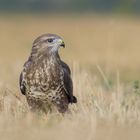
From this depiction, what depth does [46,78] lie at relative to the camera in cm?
1207

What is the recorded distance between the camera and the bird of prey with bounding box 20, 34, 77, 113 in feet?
39.5

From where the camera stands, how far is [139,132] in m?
10.1

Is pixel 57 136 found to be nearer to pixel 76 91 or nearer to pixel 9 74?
pixel 76 91

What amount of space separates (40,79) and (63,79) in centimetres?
33

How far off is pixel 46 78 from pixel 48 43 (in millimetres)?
453

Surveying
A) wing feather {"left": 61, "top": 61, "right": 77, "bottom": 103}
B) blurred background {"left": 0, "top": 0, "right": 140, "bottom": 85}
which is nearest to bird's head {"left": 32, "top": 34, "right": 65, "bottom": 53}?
wing feather {"left": 61, "top": 61, "right": 77, "bottom": 103}

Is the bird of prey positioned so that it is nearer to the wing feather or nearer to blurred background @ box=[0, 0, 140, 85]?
the wing feather

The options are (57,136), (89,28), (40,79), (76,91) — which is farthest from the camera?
(89,28)

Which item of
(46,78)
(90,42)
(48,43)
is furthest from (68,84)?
(90,42)

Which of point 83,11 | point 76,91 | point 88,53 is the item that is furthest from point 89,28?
point 76,91

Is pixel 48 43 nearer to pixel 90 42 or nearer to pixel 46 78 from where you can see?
pixel 46 78

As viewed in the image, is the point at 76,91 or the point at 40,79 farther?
the point at 76,91

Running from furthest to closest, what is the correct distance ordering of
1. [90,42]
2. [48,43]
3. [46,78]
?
[90,42], [48,43], [46,78]

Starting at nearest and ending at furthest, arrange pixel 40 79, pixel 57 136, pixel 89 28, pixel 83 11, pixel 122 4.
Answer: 1. pixel 57 136
2. pixel 40 79
3. pixel 122 4
4. pixel 89 28
5. pixel 83 11
